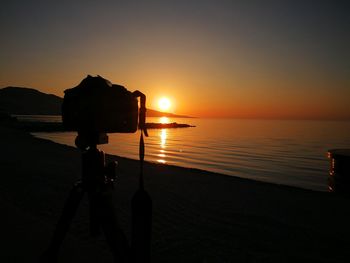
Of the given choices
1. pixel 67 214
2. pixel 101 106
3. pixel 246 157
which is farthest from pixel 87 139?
pixel 246 157

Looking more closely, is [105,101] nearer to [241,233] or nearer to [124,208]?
[241,233]

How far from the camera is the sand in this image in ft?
14.3

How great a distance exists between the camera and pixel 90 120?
7.46ft

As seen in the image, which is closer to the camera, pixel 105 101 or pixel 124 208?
pixel 105 101

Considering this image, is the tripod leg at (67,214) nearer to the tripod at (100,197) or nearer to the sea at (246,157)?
the tripod at (100,197)

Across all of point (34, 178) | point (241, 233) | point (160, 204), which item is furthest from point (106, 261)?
point (34, 178)

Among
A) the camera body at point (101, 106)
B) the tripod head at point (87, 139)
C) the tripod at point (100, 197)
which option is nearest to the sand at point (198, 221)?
the tripod at point (100, 197)

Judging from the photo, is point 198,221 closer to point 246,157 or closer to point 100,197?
point 100,197

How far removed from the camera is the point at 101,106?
2.23 metres

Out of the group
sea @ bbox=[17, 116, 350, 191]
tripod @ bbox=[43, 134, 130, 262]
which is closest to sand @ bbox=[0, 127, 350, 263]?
tripod @ bbox=[43, 134, 130, 262]

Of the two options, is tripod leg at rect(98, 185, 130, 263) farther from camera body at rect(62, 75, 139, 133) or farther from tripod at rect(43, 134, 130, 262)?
camera body at rect(62, 75, 139, 133)

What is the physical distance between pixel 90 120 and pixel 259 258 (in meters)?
4.01

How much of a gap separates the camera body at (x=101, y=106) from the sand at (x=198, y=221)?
222 cm

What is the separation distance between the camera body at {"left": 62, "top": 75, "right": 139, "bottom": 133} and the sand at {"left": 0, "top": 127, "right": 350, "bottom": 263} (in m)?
2.22
